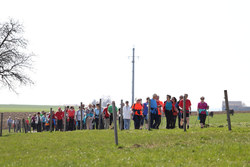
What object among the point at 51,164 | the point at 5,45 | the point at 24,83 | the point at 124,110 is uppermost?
the point at 5,45

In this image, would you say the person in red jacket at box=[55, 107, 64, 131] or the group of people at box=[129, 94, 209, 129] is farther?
the person in red jacket at box=[55, 107, 64, 131]

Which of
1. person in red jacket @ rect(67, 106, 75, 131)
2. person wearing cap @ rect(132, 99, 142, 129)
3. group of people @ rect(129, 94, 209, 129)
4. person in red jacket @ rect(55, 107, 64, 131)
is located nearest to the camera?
group of people @ rect(129, 94, 209, 129)

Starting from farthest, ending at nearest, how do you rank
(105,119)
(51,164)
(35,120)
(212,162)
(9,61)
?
(9,61) → (35,120) → (105,119) → (51,164) → (212,162)

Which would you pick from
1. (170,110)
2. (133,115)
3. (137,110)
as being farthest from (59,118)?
(170,110)

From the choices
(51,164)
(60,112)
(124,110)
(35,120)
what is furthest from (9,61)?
(51,164)

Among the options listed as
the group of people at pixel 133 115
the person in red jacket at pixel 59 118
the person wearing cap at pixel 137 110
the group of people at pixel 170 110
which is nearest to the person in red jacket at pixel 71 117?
the group of people at pixel 133 115

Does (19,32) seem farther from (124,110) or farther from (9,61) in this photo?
(124,110)

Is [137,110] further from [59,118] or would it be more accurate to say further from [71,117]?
[59,118]

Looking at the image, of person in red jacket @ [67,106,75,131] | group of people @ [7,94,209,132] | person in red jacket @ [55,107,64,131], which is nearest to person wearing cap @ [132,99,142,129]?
group of people @ [7,94,209,132]

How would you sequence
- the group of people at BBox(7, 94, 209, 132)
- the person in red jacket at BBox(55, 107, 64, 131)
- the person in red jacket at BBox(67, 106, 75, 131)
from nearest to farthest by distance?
Answer: the group of people at BBox(7, 94, 209, 132), the person in red jacket at BBox(67, 106, 75, 131), the person in red jacket at BBox(55, 107, 64, 131)

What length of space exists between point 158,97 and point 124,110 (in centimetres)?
256

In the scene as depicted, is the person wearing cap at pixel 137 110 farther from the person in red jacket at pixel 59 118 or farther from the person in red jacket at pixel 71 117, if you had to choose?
the person in red jacket at pixel 59 118

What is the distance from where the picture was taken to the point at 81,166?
1002 cm

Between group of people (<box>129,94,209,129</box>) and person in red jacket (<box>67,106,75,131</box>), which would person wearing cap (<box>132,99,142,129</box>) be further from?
person in red jacket (<box>67,106,75,131</box>)
